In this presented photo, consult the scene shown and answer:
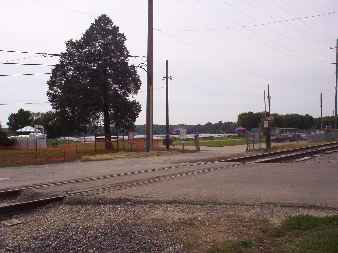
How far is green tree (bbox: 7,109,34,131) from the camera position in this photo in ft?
482

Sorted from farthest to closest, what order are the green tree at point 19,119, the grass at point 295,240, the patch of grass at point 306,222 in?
the green tree at point 19,119 → the patch of grass at point 306,222 → the grass at point 295,240

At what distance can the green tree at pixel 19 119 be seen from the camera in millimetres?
147000

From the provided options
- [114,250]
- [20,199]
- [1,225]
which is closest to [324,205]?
[114,250]

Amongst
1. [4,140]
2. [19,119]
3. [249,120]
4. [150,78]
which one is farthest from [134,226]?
[249,120]

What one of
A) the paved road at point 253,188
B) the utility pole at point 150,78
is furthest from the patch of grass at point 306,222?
the utility pole at point 150,78

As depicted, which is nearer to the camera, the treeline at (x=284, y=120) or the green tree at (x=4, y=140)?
the green tree at (x=4, y=140)

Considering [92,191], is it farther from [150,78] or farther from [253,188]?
[150,78]

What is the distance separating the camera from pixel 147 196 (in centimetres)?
1332

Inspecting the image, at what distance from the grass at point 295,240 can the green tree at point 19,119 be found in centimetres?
14168

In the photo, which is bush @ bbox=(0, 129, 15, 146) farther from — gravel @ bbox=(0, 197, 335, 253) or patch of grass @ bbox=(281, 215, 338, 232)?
patch of grass @ bbox=(281, 215, 338, 232)

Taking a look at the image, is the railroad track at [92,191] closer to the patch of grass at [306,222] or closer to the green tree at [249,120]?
the patch of grass at [306,222]

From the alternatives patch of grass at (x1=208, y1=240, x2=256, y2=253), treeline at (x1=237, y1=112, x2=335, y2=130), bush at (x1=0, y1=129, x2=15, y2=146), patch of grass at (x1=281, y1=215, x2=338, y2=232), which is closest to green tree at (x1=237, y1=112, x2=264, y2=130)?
treeline at (x1=237, y1=112, x2=335, y2=130)

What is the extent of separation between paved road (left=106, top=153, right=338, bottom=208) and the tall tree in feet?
108

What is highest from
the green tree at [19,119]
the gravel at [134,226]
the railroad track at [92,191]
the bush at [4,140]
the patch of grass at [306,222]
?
the green tree at [19,119]
